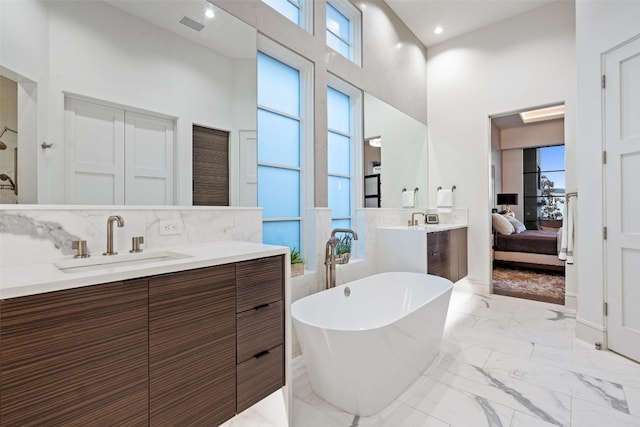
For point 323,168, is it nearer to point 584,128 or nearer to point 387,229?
point 387,229

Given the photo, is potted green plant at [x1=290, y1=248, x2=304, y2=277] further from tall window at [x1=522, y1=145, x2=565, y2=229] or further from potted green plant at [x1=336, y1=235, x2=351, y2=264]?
tall window at [x1=522, y1=145, x2=565, y2=229]

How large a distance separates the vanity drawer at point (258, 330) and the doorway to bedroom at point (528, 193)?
4360mm

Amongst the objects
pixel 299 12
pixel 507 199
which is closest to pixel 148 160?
pixel 299 12

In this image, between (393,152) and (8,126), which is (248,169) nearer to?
(8,126)

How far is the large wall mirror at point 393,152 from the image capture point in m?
3.34

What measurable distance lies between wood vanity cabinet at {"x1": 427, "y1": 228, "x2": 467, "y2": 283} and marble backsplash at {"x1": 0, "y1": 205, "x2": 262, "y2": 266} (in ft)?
7.00

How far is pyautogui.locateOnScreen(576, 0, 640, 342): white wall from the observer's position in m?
2.37

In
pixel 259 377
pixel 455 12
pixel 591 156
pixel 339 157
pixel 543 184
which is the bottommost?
pixel 259 377

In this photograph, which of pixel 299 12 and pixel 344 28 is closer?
pixel 299 12

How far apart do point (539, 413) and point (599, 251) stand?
4.92 ft

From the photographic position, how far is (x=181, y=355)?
44.2 inches

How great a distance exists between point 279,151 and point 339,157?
0.82 m

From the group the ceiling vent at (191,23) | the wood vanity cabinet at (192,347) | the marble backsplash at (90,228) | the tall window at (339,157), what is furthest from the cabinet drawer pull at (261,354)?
the ceiling vent at (191,23)

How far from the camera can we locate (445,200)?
413 centimetres
